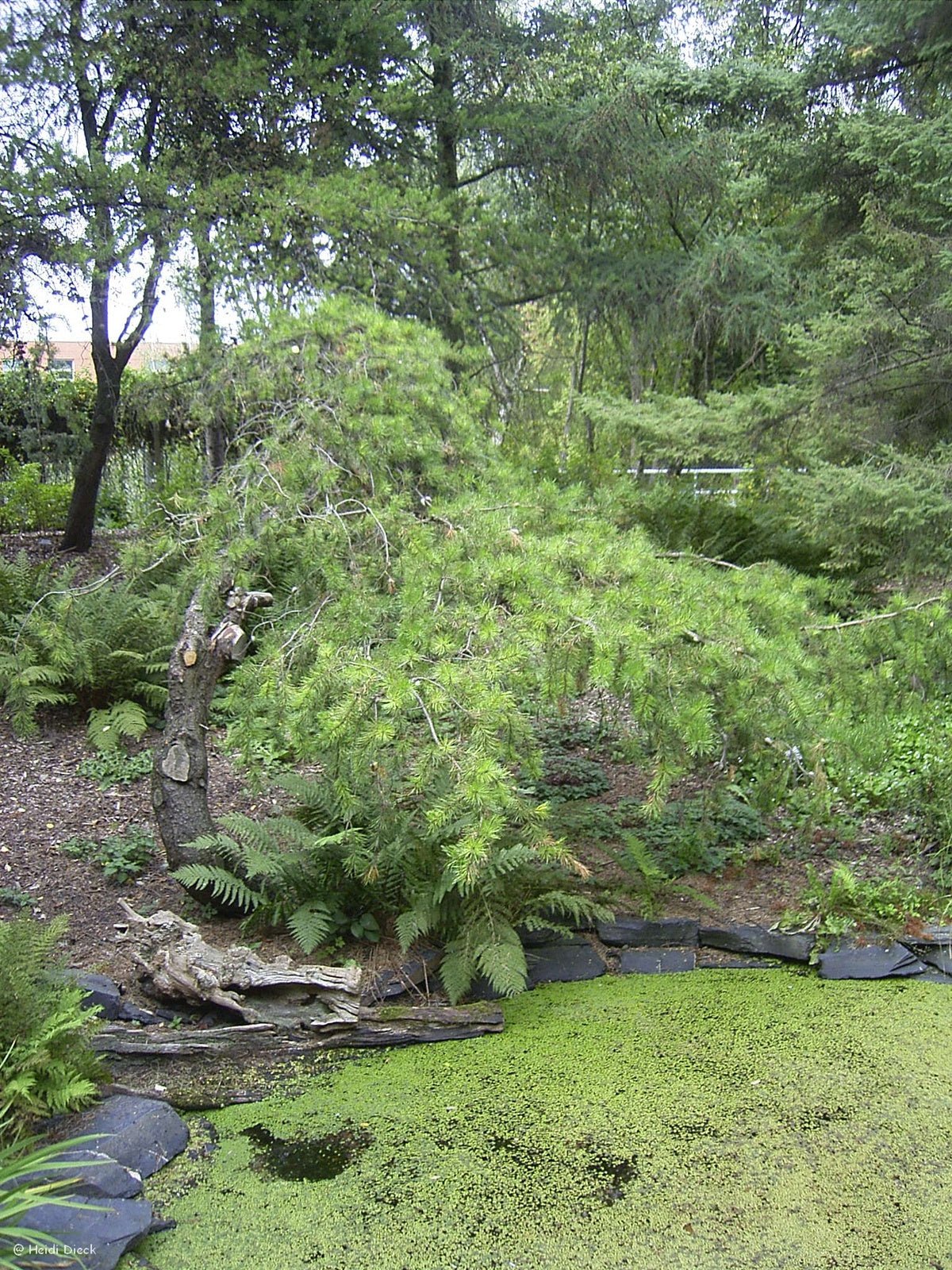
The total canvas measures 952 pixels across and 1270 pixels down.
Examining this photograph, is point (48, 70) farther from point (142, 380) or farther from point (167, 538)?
point (167, 538)

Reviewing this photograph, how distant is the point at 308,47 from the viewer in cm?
671

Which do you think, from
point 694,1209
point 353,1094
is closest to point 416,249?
point 353,1094

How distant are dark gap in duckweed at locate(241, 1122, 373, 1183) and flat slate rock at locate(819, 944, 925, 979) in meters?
1.88

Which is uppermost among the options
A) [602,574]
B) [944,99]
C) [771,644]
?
[944,99]

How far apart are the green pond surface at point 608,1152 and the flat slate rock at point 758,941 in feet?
1.09

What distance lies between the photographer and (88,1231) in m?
2.37

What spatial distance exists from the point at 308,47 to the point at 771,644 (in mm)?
5640

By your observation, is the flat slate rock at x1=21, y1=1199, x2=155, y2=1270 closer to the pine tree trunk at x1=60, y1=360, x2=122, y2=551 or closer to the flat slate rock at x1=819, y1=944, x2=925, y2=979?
the flat slate rock at x1=819, y1=944, x2=925, y2=979

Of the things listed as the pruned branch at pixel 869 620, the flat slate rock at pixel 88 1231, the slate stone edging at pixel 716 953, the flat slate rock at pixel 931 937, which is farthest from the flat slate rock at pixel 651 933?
the flat slate rock at pixel 88 1231

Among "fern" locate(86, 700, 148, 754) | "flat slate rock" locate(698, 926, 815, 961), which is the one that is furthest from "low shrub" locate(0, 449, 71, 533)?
"flat slate rock" locate(698, 926, 815, 961)

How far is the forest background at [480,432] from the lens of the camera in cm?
313

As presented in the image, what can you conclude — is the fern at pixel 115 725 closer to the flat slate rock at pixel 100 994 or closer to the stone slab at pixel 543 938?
the flat slate rock at pixel 100 994

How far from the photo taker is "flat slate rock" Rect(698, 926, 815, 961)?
13.0ft

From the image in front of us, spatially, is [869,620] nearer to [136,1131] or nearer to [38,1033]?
[136,1131]
